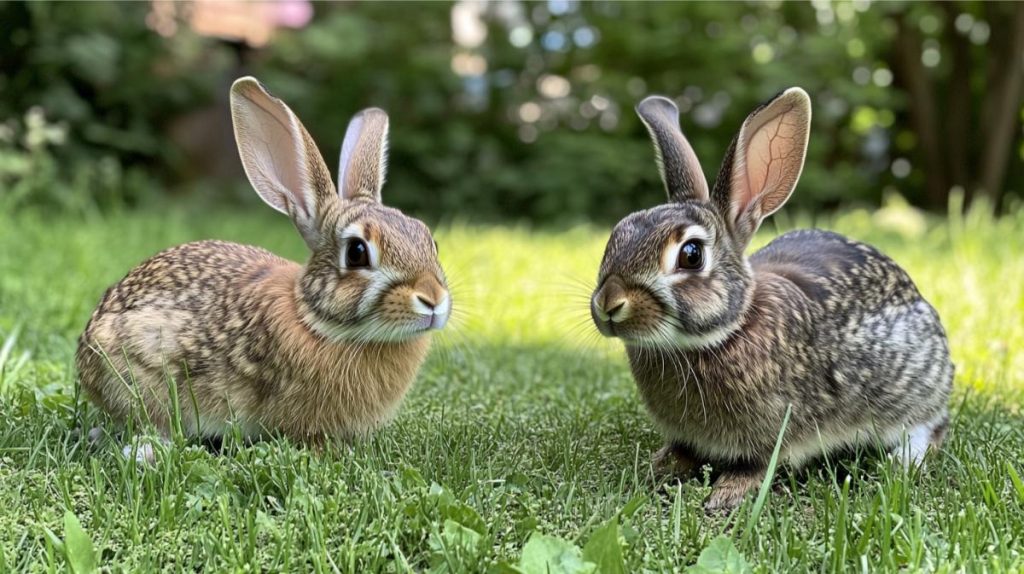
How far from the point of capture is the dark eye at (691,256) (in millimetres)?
2348

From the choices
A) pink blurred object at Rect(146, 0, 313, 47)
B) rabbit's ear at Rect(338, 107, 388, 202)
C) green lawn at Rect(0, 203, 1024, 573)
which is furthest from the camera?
pink blurred object at Rect(146, 0, 313, 47)

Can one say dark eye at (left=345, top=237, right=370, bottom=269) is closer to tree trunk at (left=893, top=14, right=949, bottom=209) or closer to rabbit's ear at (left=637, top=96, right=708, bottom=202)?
rabbit's ear at (left=637, top=96, right=708, bottom=202)

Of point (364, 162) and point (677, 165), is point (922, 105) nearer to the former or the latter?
point (677, 165)

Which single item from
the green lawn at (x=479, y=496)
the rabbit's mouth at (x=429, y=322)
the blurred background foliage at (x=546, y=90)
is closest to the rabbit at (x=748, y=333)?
the green lawn at (x=479, y=496)

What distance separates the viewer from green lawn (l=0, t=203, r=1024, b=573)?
188 cm

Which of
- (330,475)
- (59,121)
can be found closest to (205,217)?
(59,121)

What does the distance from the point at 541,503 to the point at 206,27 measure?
8672 mm

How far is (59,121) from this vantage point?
27.2 feet

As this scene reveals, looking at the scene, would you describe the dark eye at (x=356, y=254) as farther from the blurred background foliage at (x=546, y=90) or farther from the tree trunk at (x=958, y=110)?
the tree trunk at (x=958, y=110)

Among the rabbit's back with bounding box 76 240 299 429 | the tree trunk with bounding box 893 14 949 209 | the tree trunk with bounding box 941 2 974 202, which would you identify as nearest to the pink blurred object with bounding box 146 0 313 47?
the tree trunk with bounding box 893 14 949 209

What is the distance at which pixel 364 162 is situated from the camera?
9.18 ft

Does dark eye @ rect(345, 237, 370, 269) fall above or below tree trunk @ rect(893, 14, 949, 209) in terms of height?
below

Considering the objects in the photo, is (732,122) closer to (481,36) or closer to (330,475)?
(481,36)

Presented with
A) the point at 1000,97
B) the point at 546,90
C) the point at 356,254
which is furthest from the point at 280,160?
the point at 1000,97
